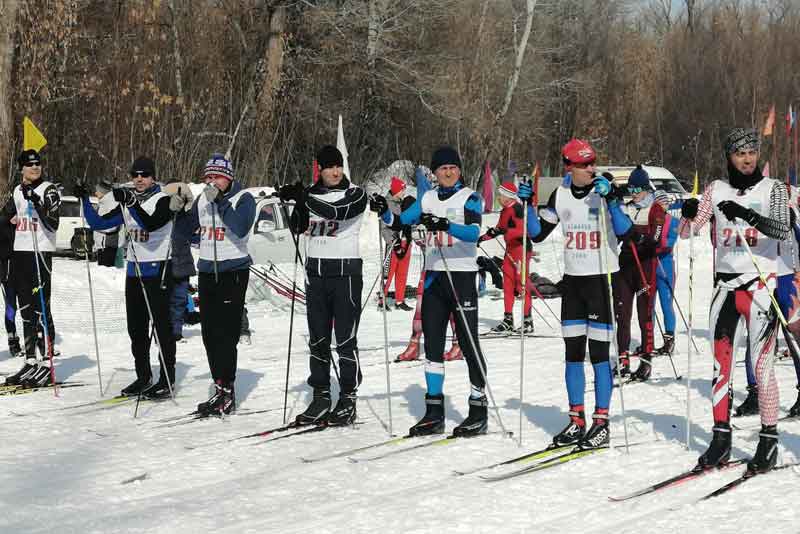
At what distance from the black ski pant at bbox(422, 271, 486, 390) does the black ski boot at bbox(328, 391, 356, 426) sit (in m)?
0.71

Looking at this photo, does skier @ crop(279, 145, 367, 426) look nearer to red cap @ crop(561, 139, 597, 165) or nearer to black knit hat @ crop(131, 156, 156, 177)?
red cap @ crop(561, 139, 597, 165)

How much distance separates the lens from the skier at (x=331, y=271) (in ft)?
24.5

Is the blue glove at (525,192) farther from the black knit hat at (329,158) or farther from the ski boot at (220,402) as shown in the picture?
the ski boot at (220,402)

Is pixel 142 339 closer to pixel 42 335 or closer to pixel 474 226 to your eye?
pixel 42 335

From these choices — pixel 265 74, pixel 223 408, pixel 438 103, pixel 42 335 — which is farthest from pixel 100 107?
pixel 223 408

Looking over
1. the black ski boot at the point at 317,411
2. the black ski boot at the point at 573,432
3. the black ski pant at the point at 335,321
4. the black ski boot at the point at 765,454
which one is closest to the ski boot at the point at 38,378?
the black ski boot at the point at 317,411

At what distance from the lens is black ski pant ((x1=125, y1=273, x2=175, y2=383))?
28.1 feet

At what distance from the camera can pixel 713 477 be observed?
234 inches

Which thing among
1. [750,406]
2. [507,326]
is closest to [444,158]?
[750,406]

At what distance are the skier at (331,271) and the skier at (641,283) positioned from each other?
9.25ft

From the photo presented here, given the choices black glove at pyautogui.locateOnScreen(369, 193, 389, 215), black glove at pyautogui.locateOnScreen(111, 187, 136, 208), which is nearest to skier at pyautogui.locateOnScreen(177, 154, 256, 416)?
black glove at pyautogui.locateOnScreen(111, 187, 136, 208)

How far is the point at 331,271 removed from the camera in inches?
294

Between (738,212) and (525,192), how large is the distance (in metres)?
1.38

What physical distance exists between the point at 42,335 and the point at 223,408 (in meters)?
2.41
